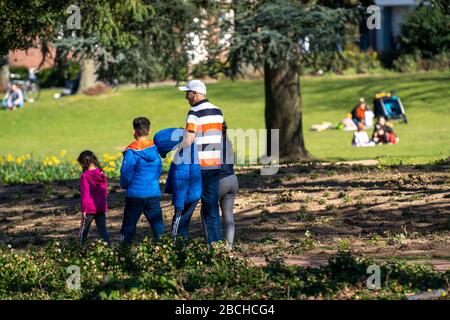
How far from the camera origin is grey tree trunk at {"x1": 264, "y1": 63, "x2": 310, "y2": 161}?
2222cm

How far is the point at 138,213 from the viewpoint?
38.5ft

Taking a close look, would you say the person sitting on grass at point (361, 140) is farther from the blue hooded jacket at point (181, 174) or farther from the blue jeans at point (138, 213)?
the blue hooded jacket at point (181, 174)

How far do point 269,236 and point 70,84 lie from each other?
38.2 meters

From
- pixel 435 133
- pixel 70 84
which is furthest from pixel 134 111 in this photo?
pixel 435 133

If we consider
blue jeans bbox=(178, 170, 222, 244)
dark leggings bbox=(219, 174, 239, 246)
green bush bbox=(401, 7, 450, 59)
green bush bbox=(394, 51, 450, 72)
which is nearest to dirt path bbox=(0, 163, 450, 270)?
dark leggings bbox=(219, 174, 239, 246)

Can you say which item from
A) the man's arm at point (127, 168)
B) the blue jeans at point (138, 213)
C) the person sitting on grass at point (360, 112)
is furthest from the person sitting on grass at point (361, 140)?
the man's arm at point (127, 168)

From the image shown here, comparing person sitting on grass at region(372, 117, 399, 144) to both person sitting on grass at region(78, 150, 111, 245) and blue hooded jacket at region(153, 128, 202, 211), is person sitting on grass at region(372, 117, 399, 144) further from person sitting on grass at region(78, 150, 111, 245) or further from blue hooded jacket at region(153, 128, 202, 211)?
blue hooded jacket at region(153, 128, 202, 211)

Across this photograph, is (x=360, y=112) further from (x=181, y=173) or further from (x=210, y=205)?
(x=181, y=173)

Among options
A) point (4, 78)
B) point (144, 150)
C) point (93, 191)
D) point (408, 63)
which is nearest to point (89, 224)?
point (93, 191)

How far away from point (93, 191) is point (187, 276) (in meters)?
3.30

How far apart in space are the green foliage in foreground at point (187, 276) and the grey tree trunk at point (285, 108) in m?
11.5

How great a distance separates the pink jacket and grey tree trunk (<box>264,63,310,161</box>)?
9874mm

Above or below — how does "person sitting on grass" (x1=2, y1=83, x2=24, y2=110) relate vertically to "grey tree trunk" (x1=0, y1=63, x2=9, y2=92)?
below

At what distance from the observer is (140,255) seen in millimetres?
10469
